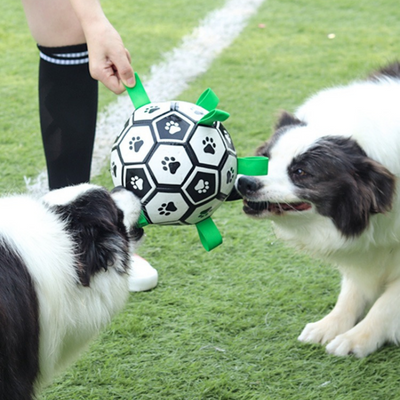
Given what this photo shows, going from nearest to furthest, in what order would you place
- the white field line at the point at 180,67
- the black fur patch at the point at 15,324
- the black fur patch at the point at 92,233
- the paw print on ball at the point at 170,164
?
the black fur patch at the point at 15,324 < the black fur patch at the point at 92,233 < the paw print on ball at the point at 170,164 < the white field line at the point at 180,67

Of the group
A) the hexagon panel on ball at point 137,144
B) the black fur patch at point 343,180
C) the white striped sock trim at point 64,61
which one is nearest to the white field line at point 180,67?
the white striped sock trim at point 64,61

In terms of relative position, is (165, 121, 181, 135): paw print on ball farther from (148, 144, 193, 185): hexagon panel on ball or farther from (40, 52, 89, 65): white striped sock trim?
(40, 52, 89, 65): white striped sock trim

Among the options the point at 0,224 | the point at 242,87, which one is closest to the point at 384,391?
the point at 0,224

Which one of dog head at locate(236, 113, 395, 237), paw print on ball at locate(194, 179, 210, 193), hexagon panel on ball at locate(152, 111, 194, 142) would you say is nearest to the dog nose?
dog head at locate(236, 113, 395, 237)

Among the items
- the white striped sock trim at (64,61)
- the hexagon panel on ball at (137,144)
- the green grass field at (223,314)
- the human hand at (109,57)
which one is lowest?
the green grass field at (223,314)

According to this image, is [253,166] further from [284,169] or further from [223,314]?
[223,314]

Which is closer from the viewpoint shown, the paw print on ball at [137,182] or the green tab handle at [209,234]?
the paw print on ball at [137,182]

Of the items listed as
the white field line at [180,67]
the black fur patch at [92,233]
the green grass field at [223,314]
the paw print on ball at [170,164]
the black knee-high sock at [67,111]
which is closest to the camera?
the black fur patch at [92,233]

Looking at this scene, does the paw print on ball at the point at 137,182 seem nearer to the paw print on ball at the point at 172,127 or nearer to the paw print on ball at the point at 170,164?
the paw print on ball at the point at 170,164

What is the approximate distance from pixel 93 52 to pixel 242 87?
3.50 meters

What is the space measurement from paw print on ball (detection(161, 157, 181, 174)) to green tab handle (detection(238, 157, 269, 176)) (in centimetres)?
36

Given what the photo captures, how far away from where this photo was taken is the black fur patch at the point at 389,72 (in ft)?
9.47

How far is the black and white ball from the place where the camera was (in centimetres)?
234

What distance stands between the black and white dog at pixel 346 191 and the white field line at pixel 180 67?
188 centimetres
